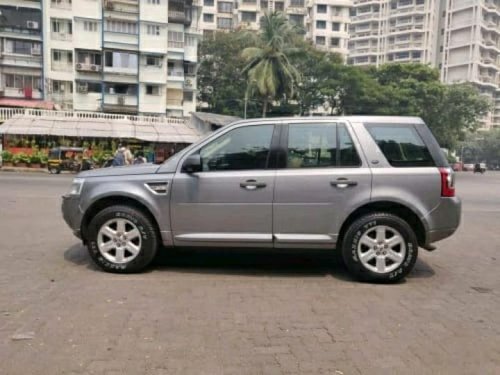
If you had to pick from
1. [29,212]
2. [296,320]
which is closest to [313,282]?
[296,320]

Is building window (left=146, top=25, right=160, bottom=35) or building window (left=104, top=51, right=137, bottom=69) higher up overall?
building window (left=146, top=25, right=160, bottom=35)

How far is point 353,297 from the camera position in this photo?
4.48m

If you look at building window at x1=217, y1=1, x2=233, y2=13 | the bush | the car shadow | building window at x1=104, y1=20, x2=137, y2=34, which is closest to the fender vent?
the car shadow

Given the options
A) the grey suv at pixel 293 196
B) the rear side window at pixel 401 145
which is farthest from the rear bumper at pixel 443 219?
the rear side window at pixel 401 145

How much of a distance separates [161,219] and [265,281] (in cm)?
137

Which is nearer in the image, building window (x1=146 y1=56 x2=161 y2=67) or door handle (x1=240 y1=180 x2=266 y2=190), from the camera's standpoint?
door handle (x1=240 y1=180 x2=266 y2=190)

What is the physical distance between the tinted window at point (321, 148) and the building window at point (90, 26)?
41.5 m

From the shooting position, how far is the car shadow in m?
5.27

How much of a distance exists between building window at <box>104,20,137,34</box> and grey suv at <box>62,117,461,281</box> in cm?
4074

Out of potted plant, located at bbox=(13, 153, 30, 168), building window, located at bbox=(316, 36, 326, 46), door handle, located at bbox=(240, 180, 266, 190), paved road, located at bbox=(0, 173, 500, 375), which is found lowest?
paved road, located at bbox=(0, 173, 500, 375)

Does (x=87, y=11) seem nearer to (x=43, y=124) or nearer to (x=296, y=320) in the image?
(x=43, y=124)

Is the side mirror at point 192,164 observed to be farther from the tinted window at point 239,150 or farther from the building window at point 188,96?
the building window at point 188,96

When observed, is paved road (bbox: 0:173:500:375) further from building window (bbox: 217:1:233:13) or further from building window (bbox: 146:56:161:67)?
building window (bbox: 217:1:233:13)

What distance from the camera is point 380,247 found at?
4.88 metres
